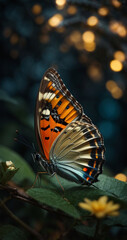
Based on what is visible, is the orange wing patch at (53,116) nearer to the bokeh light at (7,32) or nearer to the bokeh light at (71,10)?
the bokeh light at (71,10)

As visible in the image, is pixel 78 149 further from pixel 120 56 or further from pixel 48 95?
pixel 120 56

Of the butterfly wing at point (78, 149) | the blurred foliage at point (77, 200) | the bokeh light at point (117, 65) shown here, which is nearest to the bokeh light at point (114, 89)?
the bokeh light at point (117, 65)

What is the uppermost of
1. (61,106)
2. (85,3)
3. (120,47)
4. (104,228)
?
(85,3)

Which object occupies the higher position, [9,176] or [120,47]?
[120,47]

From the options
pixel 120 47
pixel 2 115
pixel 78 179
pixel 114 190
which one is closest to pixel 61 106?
pixel 78 179

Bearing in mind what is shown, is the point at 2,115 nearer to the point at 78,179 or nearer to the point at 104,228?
the point at 78,179

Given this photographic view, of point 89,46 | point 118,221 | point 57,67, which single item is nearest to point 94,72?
point 89,46
